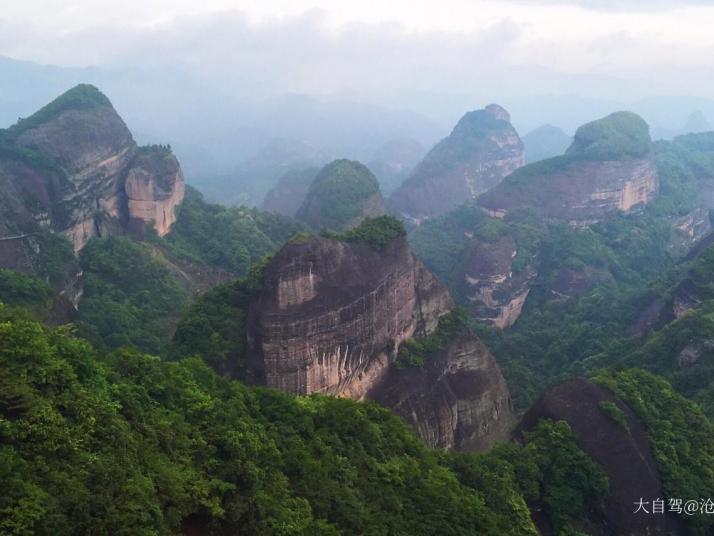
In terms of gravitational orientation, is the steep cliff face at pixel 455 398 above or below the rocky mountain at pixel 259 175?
below

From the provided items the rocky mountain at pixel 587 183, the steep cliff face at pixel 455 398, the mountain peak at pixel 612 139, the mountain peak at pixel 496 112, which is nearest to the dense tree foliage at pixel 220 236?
the steep cliff face at pixel 455 398

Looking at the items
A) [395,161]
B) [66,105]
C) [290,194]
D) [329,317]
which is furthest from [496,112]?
[329,317]

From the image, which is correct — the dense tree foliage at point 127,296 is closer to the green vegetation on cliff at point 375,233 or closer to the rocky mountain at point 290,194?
the green vegetation on cliff at point 375,233

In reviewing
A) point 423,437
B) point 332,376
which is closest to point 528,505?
point 423,437

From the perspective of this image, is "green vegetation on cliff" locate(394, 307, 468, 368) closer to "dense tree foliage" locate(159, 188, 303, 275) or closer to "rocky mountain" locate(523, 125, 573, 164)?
"dense tree foliage" locate(159, 188, 303, 275)

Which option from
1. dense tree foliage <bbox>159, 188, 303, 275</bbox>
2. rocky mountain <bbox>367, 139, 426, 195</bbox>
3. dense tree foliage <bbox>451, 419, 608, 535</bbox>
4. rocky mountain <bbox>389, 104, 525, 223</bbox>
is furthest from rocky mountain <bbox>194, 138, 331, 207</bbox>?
dense tree foliage <bbox>451, 419, 608, 535</bbox>

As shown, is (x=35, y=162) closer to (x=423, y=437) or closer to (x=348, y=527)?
(x=423, y=437)
